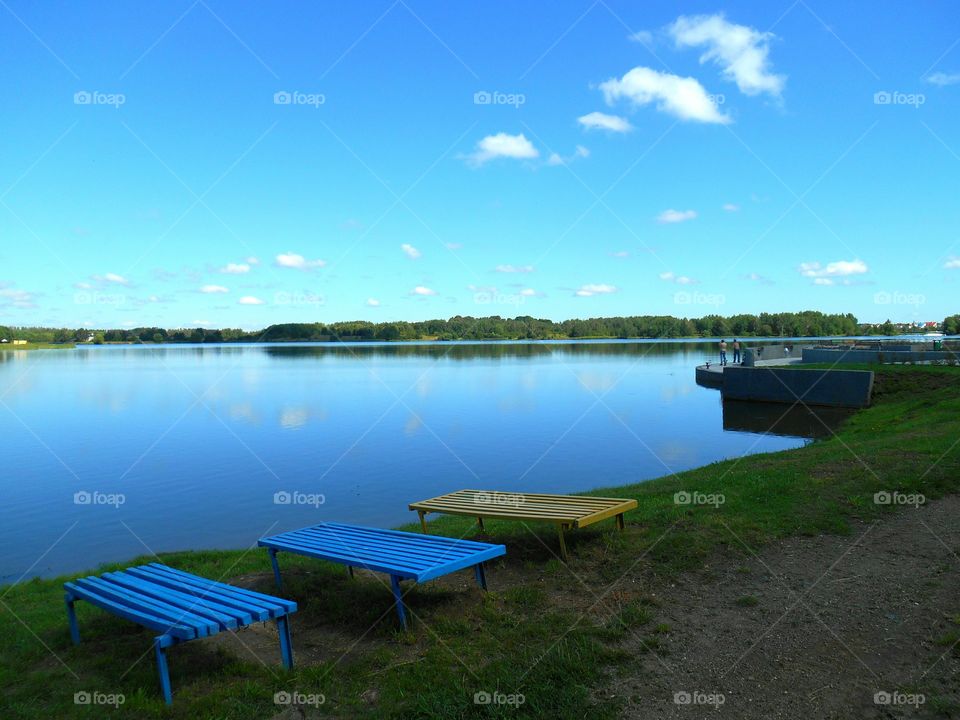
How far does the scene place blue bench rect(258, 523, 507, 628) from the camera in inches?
239

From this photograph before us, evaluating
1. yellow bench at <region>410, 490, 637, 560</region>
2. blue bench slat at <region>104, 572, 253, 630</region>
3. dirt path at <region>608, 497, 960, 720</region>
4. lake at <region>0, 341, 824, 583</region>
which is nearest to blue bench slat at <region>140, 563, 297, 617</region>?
blue bench slat at <region>104, 572, 253, 630</region>


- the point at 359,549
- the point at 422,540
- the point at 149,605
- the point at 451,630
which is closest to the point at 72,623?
the point at 149,605

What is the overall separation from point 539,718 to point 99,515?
13.3 m

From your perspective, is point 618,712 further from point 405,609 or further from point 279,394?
point 279,394

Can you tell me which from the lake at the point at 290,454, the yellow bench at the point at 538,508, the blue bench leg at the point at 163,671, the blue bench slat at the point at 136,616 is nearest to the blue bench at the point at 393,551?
the yellow bench at the point at 538,508

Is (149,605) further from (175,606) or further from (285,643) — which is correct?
(285,643)

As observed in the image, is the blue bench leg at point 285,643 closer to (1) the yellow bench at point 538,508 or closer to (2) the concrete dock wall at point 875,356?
(1) the yellow bench at point 538,508

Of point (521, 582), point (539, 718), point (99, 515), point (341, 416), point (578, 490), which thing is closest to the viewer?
point (539, 718)

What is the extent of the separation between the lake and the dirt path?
8.28m

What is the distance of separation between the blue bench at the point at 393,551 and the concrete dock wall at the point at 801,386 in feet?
93.5

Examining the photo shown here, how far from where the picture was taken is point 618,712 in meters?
4.55

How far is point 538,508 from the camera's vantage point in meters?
8.34

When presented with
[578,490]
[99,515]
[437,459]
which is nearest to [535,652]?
[578,490]

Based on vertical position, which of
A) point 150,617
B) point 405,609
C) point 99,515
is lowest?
point 99,515
